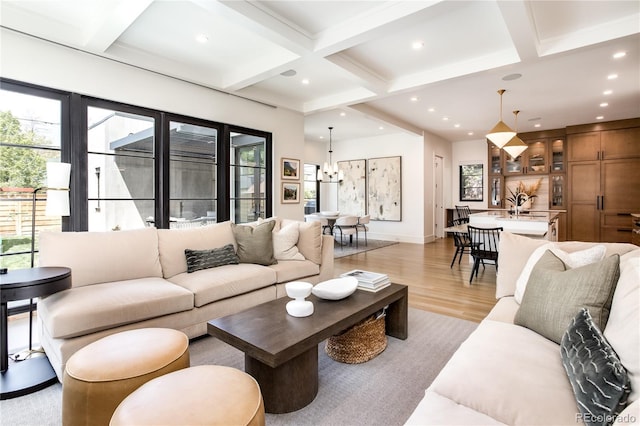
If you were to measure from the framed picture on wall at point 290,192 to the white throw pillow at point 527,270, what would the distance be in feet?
14.0

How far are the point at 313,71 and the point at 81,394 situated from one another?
4226 mm

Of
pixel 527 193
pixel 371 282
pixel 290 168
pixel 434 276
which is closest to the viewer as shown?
pixel 371 282

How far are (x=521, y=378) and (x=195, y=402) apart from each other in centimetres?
122

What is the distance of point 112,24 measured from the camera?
9.91 feet

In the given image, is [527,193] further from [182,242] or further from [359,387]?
[182,242]

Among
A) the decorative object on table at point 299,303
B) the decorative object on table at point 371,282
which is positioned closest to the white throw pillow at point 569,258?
the decorative object on table at point 371,282

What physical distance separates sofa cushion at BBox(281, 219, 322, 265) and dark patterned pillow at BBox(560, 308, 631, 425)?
269 centimetres

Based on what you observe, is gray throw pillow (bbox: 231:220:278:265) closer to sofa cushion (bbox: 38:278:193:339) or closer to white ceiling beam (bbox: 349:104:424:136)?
sofa cushion (bbox: 38:278:193:339)

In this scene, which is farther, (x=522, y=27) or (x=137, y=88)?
(x=137, y=88)

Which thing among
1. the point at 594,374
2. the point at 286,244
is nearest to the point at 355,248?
the point at 286,244

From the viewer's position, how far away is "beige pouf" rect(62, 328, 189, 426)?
1385 mm

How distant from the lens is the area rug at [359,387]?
172cm

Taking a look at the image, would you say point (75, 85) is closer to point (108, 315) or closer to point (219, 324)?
point (108, 315)

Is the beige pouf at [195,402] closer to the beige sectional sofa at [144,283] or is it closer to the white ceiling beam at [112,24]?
the beige sectional sofa at [144,283]
